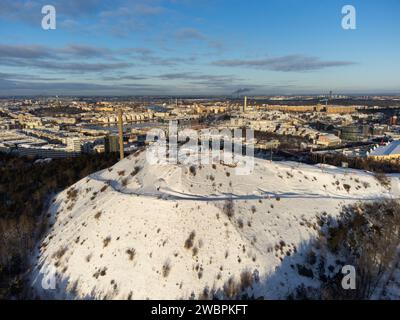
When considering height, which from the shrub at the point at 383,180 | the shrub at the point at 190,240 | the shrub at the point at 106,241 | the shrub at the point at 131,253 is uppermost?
the shrub at the point at 383,180

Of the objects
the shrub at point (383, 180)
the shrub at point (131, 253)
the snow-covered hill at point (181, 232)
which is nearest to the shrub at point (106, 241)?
the snow-covered hill at point (181, 232)

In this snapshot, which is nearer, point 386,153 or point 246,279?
point 246,279

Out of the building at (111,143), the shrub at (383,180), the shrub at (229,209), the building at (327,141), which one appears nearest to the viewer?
the shrub at (229,209)

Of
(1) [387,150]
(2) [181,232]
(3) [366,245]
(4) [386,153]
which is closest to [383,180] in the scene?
(3) [366,245]

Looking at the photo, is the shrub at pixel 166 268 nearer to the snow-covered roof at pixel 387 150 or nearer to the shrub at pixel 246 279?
the shrub at pixel 246 279

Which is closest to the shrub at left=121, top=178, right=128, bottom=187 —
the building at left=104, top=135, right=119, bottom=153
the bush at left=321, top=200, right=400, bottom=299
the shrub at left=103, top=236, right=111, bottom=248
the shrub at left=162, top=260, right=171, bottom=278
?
the shrub at left=103, top=236, right=111, bottom=248

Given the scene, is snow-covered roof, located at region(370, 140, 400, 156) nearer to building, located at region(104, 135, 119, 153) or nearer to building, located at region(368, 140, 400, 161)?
building, located at region(368, 140, 400, 161)

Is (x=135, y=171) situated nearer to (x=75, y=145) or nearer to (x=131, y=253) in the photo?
(x=131, y=253)
